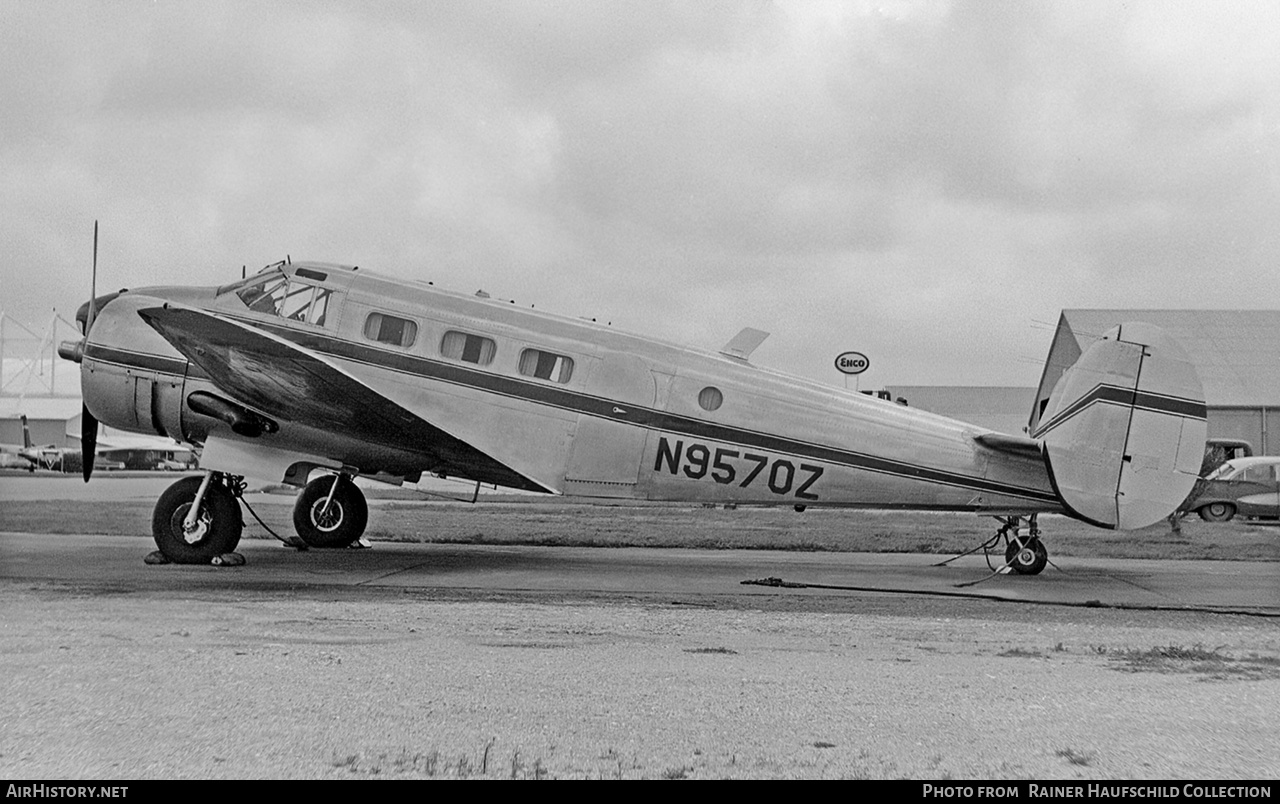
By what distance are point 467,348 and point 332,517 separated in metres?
4.43

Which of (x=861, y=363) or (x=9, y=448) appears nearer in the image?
(x=861, y=363)

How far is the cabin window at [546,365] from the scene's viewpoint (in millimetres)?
12305

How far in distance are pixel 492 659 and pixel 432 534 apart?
11.8m

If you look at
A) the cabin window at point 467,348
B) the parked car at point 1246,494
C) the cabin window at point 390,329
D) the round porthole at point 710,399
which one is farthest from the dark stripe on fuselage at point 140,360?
the parked car at point 1246,494

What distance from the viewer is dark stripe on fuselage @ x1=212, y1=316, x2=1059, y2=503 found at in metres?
12.0

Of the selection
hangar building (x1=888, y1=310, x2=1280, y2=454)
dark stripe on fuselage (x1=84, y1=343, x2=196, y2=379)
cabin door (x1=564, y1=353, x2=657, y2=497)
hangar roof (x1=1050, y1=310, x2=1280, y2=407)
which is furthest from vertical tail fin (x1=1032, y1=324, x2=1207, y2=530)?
hangar roof (x1=1050, y1=310, x2=1280, y2=407)

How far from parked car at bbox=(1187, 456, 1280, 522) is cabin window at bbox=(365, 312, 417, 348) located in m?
23.3

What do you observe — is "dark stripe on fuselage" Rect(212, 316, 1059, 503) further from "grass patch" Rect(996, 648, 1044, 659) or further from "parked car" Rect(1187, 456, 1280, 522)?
"parked car" Rect(1187, 456, 1280, 522)

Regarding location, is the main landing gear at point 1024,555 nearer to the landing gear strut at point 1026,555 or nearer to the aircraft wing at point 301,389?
the landing gear strut at point 1026,555

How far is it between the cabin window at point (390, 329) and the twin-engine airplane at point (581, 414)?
0.02 m

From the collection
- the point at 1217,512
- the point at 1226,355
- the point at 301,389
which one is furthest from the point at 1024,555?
the point at 1226,355

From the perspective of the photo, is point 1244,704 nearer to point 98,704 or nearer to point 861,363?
point 98,704

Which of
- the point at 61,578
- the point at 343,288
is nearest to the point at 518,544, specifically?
the point at 343,288

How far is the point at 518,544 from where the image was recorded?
1667 centimetres
